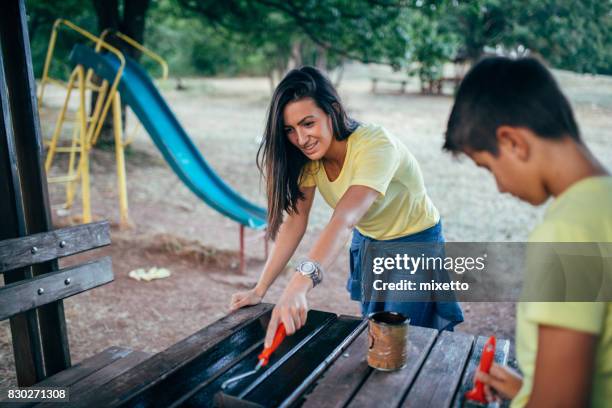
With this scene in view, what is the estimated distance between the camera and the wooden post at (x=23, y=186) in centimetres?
237

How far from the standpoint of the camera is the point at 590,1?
8.78 meters

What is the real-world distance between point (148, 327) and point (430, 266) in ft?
7.57

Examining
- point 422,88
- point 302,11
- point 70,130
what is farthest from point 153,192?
point 422,88

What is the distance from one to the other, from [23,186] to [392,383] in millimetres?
1887

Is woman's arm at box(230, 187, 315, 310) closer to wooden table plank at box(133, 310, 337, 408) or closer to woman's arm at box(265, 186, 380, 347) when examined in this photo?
wooden table plank at box(133, 310, 337, 408)

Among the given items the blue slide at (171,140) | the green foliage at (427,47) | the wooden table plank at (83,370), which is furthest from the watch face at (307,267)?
the green foliage at (427,47)

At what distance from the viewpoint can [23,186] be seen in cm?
252

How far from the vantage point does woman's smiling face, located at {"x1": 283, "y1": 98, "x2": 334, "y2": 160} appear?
2.19 m

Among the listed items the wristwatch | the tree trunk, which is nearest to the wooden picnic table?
the wristwatch

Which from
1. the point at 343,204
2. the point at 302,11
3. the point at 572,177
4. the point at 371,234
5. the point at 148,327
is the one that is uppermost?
the point at 302,11

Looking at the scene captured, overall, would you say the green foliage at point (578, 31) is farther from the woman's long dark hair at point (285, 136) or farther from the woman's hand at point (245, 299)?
the woman's hand at point (245, 299)

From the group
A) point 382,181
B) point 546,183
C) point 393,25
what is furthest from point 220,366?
point 393,25

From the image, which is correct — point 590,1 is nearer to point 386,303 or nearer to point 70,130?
point 386,303

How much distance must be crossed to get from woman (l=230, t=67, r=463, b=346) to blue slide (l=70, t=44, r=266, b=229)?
264cm
